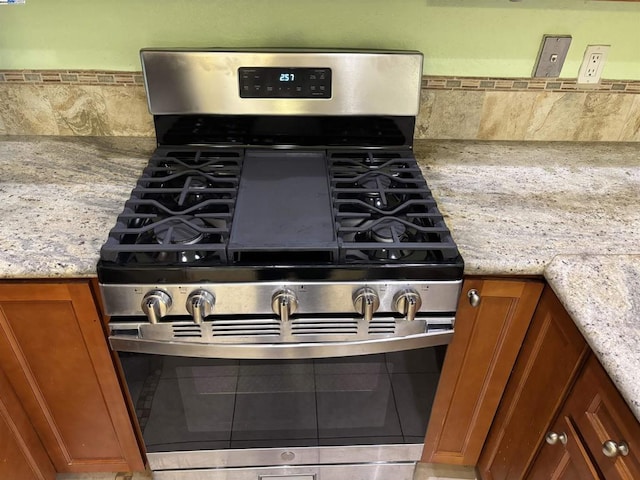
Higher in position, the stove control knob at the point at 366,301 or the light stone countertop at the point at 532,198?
the light stone countertop at the point at 532,198

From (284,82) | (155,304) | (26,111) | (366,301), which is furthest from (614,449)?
(26,111)

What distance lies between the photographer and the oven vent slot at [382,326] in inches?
38.1

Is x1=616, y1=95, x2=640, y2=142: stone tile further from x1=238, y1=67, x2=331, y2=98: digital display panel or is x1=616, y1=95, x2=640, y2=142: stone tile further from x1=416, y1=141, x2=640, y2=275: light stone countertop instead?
x1=238, y1=67, x2=331, y2=98: digital display panel

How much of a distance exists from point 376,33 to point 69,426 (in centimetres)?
128

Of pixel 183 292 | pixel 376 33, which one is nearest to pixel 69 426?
pixel 183 292

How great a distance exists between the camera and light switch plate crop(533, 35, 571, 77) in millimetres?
1319

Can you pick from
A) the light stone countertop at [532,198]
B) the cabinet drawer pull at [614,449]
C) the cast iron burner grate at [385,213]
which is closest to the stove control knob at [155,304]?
the cast iron burner grate at [385,213]

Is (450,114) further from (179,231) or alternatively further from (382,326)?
(179,231)

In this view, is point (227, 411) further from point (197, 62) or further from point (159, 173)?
point (197, 62)

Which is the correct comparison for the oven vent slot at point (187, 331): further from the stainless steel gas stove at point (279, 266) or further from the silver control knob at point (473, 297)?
the silver control knob at point (473, 297)

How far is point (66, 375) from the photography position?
3.59 feet

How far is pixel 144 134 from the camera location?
4.64ft

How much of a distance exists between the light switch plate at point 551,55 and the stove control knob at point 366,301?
2.90 ft

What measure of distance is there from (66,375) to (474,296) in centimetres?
91
